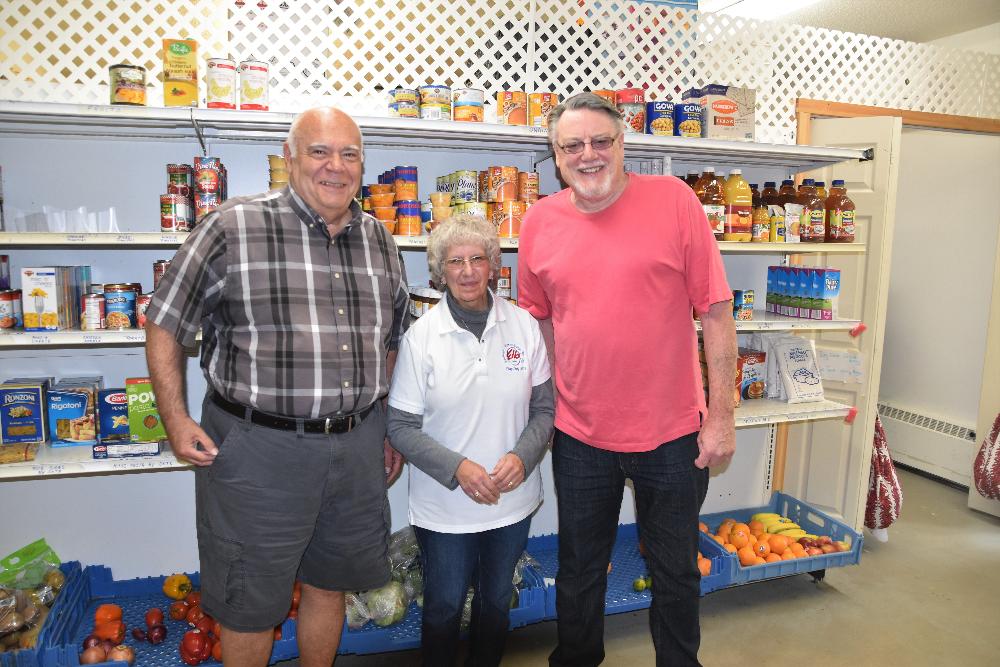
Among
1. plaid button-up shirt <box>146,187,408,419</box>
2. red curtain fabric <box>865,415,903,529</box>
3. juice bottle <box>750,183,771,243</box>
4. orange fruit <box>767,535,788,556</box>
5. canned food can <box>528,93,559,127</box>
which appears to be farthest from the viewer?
red curtain fabric <box>865,415,903,529</box>

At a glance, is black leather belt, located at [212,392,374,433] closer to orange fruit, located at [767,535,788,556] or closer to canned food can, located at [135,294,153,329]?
canned food can, located at [135,294,153,329]

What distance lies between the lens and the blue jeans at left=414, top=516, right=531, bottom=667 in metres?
2.24

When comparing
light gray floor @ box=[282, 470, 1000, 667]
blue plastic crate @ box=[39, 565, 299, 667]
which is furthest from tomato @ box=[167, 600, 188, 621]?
light gray floor @ box=[282, 470, 1000, 667]

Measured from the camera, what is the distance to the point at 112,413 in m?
2.80

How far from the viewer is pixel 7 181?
2891 mm

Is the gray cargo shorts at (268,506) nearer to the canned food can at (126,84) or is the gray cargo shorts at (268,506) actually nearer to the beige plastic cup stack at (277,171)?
the beige plastic cup stack at (277,171)

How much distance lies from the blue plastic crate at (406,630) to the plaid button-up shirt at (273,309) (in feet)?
4.14

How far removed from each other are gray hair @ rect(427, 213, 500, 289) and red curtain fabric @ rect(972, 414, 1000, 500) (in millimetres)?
4175

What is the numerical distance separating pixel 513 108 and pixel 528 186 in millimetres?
372

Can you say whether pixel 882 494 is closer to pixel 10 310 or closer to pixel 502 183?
pixel 502 183

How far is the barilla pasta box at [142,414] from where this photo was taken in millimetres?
2758

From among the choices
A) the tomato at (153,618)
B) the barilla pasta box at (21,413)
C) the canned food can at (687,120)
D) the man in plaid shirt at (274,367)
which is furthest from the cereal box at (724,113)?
the tomato at (153,618)

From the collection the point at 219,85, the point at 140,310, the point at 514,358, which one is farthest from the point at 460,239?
the point at 140,310

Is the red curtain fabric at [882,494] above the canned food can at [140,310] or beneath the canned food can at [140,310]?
beneath
